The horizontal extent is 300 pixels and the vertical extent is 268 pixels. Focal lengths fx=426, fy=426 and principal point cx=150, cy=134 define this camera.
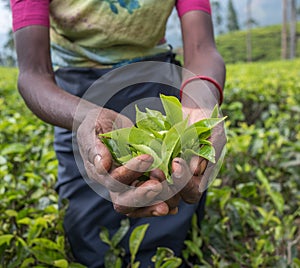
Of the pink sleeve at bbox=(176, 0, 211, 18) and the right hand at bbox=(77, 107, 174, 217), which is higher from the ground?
the pink sleeve at bbox=(176, 0, 211, 18)

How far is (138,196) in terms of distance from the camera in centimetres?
81

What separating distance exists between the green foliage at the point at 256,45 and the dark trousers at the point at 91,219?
30239 mm

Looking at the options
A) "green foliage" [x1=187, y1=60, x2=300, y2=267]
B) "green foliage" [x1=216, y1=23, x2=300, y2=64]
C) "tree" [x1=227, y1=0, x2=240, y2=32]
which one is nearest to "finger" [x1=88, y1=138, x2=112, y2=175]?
"green foliage" [x1=187, y1=60, x2=300, y2=267]

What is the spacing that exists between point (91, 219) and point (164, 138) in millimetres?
717

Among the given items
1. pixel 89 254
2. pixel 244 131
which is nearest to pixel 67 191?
pixel 89 254

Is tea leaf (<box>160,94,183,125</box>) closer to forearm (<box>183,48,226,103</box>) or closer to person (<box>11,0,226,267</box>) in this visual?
person (<box>11,0,226,267</box>)

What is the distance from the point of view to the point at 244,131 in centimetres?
228

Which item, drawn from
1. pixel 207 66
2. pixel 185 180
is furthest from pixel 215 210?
pixel 185 180

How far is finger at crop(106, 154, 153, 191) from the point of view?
0.74m

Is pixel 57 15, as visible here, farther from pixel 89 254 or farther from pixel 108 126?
pixel 89 254

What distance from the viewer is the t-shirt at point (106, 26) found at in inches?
52.2

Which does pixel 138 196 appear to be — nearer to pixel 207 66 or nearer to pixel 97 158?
pixel 97 158

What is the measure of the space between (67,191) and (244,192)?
69 cm

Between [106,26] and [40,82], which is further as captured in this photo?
[106,26]
